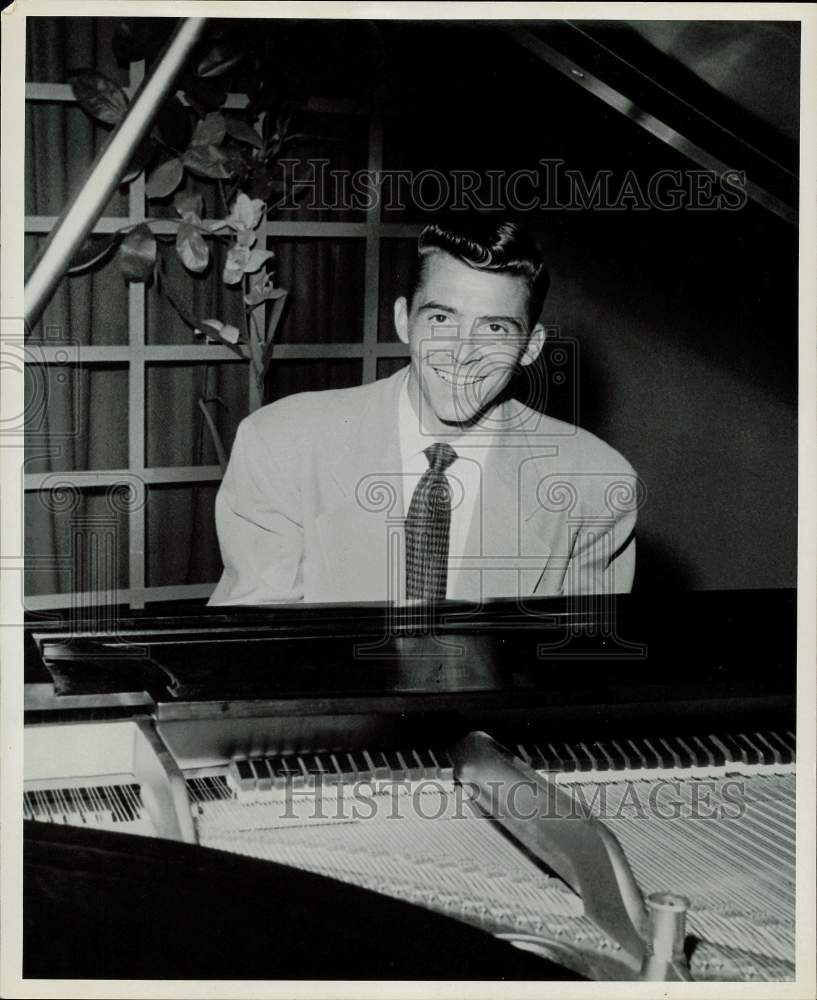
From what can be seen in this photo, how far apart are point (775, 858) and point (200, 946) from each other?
0.68 m

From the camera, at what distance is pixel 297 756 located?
126 cm

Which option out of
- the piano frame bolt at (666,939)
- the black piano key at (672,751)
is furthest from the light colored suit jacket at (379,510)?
the piano frame bolt at (666,939)

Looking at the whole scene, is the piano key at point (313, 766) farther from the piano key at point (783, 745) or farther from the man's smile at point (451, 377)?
the man's smile at point (451, 377)

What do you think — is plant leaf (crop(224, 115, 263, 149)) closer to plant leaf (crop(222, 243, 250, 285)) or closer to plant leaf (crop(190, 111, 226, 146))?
plant leaf (crop(190, 111, 226, 146))

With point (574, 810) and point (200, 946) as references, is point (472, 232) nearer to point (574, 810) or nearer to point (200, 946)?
point (574, 810)

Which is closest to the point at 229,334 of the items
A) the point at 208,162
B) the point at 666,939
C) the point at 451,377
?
the point at 208,162

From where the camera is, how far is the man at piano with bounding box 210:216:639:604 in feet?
5.78

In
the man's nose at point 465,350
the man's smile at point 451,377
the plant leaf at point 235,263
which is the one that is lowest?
the man's smile at point 451,377

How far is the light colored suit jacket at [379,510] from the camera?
6.01ft

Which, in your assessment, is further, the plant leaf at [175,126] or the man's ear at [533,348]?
the plant leaf at [175,126]

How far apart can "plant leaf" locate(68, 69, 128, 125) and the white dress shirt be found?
809 millimetres

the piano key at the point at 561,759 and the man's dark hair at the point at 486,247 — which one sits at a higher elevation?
the man's dark hair at the point at 486,247

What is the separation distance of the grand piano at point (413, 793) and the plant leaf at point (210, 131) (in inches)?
49.5

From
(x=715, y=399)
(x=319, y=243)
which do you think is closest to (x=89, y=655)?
(x=319, y=243)
